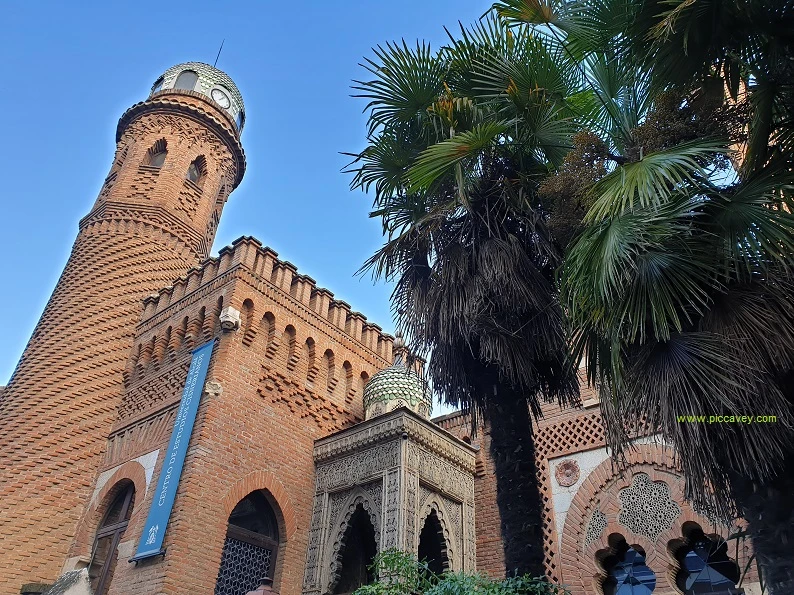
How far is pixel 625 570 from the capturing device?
9141 mm

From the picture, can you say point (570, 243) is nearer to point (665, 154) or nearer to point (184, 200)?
point (665, 154)

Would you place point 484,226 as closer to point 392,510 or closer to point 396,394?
point 392,510

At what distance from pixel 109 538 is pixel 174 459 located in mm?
2383

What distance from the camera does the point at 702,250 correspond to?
423 centimetres

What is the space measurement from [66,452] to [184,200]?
6477 millimetres

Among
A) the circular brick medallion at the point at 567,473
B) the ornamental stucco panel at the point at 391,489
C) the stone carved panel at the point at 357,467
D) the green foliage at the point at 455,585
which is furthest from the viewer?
the circular brick medallion at the point at 567,473

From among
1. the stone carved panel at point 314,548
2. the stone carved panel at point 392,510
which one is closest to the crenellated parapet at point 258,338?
Answer: the stone carved panel at point 314,548

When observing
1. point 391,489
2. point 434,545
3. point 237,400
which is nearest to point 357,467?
point 391,489

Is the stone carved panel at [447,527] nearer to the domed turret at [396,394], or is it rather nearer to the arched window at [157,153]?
the domed turret at [396,394]

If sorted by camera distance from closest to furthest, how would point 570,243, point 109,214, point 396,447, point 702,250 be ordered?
point 702,250 → point 570,243 → point 396,447 → point 109,214

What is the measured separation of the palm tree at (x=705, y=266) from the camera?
3850 mm

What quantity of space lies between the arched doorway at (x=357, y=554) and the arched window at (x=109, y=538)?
3.71 m

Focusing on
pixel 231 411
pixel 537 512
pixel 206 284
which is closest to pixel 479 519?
pixel 231 411

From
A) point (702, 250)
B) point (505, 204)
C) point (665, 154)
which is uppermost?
point (505, 204)
